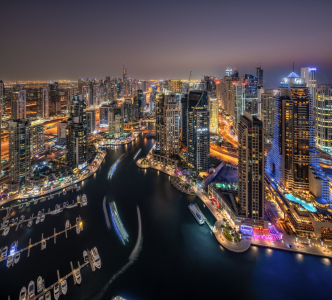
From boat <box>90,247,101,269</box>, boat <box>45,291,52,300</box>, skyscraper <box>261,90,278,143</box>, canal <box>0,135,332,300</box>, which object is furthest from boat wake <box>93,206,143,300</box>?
skyscraper <box>261,90,278,143</box>

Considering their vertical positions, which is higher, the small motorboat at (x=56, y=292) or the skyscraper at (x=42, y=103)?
the skyscraper at (x=42, y=103)

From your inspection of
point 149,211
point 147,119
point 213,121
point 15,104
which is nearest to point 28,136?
point 149,211

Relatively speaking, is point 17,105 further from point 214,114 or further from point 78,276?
point 78,276

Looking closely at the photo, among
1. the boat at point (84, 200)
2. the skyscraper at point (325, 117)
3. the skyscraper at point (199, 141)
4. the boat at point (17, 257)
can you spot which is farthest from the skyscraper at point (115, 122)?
the skyscraper at point (325, 117)

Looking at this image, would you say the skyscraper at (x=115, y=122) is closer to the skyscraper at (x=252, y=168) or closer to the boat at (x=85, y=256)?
the boat at (x=85, y=256)

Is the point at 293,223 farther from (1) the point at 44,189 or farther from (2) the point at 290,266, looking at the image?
(1) the point at 44,189

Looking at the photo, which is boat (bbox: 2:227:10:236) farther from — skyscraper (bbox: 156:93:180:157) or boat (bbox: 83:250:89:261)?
skyscraper (bbox: 156:93:180:157)

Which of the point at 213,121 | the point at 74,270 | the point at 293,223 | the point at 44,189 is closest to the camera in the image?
the point at 74,270
